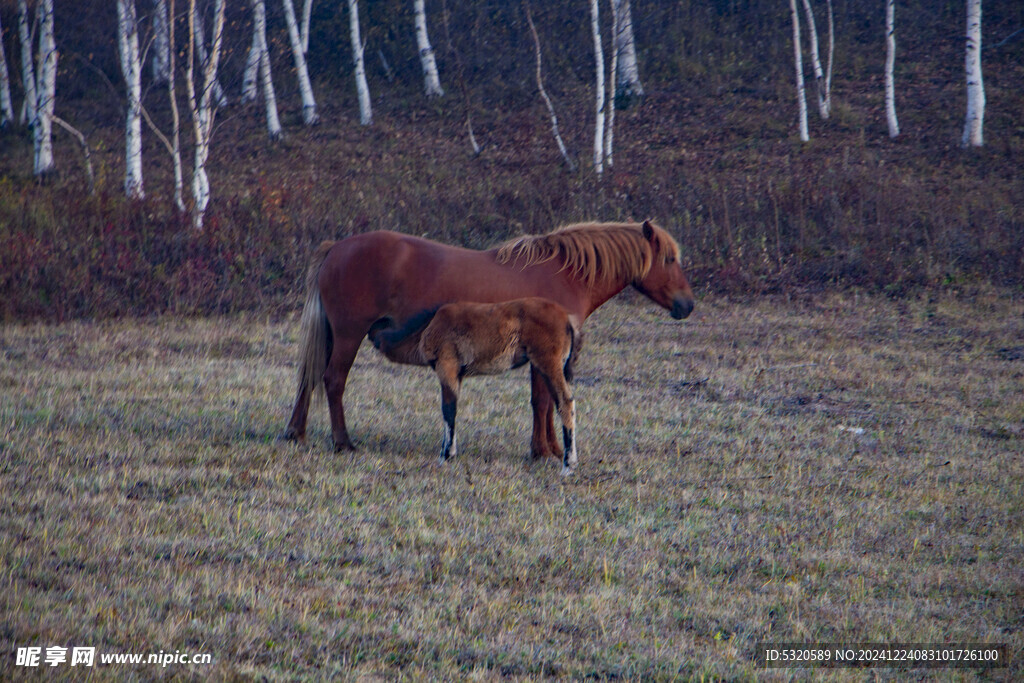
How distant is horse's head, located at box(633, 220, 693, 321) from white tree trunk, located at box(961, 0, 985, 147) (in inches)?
631

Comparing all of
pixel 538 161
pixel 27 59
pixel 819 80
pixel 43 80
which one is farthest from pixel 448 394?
pixel 27 59

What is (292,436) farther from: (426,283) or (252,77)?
(252,77)

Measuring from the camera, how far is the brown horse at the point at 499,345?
22.0ft

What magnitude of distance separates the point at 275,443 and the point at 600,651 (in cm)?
408

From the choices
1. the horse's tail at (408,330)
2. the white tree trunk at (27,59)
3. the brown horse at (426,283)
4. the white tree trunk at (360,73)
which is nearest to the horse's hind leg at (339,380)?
the brown horse at (426,283)

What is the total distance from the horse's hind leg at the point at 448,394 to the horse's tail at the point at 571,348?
883 mm

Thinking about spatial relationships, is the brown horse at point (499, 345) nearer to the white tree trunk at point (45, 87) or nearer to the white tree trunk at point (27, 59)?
the white tree trunk at point (45, 87)

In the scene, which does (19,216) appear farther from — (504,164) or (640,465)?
(640,465)

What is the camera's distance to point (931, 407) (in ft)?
29.7

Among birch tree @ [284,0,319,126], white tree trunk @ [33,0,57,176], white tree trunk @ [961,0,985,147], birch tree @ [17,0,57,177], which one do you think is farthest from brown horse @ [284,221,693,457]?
birch tree @ [284,0,319,126]

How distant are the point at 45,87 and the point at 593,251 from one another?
16.4 m

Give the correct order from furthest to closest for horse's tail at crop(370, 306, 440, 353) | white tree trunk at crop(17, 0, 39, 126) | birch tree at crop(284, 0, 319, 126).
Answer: birch tree at crop(284, 0, 319, 126)
white tree trunk at crop(17, 0, 39, 126)
horse's tail at crop(370, 306, 440, 353)

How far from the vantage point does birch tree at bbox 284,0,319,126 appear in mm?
24250

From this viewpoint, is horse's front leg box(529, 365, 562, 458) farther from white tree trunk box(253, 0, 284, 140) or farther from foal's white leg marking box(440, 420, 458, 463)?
white tree trunk box(253, 0, 284, 140)
